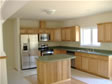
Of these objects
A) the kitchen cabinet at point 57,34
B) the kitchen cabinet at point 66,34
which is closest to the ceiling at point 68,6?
the kitchen cabinet at point 66,34

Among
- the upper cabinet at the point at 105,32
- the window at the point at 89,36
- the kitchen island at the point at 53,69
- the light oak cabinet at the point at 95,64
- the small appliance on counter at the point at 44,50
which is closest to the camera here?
the kitchen island at the point at 53,69

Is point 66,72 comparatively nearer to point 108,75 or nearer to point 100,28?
point 108,75

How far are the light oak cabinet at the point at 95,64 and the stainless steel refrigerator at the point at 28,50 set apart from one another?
7.22ft

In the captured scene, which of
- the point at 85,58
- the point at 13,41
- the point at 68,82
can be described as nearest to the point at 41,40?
the point at 13,41

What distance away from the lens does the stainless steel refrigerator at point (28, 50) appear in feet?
18.9

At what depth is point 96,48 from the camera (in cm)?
546

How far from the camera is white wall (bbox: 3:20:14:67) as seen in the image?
20.3 ft

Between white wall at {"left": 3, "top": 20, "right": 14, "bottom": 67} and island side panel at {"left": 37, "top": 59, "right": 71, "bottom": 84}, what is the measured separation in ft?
10.1

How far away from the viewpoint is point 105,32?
4648 mm

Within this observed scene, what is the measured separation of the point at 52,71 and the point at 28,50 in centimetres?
243

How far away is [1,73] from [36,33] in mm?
3892

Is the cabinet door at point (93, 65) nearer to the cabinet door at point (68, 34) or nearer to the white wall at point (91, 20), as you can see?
the white wall at point (91, 20)

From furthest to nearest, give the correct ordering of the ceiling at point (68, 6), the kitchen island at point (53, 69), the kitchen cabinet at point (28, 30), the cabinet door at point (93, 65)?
1. the kitchen cabinet at point (28, 30)
2. the cabinet door at point (93, 65)
3. the kitchen island at point (53, 69)
4. the ceiling at point (68, 6)

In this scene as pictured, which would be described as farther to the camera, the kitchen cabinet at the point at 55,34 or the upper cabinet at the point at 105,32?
the kitchen cabinet at the point at 55,34
